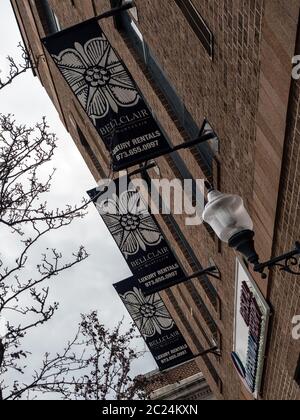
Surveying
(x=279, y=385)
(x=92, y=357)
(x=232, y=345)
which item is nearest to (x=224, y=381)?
(x=232, y=345)

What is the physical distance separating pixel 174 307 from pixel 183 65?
11937mm

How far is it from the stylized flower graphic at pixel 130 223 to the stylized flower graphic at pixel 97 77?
3695mm

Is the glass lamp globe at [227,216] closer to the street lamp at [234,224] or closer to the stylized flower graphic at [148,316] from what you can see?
the street lamp at [234,224]

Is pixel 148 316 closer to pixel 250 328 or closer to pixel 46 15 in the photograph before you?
pixel 250 328

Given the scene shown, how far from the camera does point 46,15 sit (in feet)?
A: 61.9

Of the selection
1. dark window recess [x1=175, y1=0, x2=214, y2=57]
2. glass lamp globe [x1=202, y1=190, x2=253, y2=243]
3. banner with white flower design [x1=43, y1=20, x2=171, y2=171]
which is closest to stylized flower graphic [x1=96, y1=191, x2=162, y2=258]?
banner with white flower design [x1=43, y1=20, x2=171, y2=171]

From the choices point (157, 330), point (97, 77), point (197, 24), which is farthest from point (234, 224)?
point (157, 330)

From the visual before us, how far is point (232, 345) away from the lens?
13133mm

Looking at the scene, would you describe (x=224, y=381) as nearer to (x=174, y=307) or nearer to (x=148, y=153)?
(x=174, y=307)

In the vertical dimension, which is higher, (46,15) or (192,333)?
(46,15)

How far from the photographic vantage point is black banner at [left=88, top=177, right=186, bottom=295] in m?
12.9

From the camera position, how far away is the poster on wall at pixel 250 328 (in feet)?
31.9

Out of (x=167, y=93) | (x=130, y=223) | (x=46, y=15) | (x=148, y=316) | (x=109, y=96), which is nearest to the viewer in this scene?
(x=109, y=96)

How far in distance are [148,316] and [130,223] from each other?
2905mm
